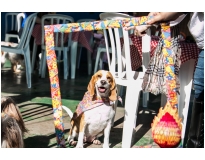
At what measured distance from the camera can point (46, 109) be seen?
4.59m

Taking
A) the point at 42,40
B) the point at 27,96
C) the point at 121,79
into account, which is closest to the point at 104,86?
the point at 121,79

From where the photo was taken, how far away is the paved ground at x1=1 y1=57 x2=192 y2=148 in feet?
11.6

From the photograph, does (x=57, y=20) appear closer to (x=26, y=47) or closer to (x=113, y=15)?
(x=26, y=47)

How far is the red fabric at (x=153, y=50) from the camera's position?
324cm

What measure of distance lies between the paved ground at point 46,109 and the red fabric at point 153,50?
0.66m

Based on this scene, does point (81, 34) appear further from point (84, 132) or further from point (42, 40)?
point (84, 132)

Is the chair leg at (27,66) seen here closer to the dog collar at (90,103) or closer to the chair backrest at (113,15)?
the chair backrest at (113,15)

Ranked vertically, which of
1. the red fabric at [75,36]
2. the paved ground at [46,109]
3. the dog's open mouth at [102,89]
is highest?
the red fabric at [75,36]

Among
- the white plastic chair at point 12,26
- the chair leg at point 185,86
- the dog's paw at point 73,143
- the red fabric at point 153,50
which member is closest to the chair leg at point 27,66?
the white plastic chair at point 12,26

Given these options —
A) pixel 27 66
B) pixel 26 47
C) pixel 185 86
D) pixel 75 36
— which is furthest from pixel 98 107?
pixel 75 36

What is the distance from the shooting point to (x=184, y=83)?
3.34m

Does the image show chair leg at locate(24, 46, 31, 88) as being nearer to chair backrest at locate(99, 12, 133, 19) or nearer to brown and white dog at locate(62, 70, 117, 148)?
chair backrest at locate(99, 12, 133, 19)

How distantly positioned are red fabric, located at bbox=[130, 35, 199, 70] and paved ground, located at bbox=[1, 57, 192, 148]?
66 cm

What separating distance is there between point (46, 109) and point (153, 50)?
6.01 ft
